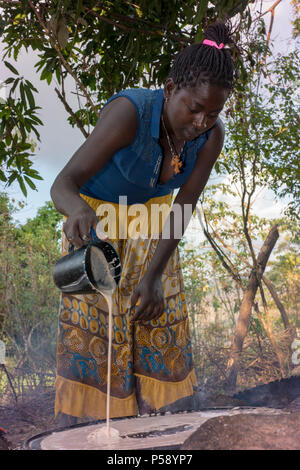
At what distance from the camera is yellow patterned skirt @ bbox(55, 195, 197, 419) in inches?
69.1

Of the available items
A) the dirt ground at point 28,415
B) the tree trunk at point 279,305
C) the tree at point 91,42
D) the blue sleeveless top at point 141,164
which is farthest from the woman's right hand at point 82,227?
the tree trunk at point 279,305

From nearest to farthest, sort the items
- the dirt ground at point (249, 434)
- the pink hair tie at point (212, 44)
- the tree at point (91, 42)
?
the dirt ground at point (249, 434)
the pink hair tie at point (212, 44)
the tree at point (91, 42)

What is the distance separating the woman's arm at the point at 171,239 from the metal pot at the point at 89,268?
1.08 feet

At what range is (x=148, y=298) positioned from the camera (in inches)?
67.5

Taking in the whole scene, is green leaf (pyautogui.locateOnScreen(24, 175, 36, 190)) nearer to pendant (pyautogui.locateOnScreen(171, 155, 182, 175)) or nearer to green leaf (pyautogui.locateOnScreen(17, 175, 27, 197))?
green leaf (pyautogui.locateOnScreen(17, 175, 27, 197))

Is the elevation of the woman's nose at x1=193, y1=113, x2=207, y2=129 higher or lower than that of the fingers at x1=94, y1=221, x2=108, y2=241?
higher

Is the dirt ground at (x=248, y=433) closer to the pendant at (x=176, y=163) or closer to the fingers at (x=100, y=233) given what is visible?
the fingers at (x=100, y=233)

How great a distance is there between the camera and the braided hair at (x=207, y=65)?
149cm

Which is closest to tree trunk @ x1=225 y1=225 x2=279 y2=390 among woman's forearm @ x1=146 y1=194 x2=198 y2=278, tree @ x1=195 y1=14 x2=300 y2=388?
tree @ x1=195 y1=14 x2=300 y2=388

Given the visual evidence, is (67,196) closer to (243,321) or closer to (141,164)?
(141,164)

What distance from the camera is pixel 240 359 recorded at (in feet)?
13.4

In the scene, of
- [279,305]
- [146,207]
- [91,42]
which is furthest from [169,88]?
[279,305]

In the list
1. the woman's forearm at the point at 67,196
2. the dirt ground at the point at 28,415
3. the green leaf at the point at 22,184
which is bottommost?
the dirt ground at the point at 28,415

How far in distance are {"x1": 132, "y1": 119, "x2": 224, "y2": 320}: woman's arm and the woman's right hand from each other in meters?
0.46
